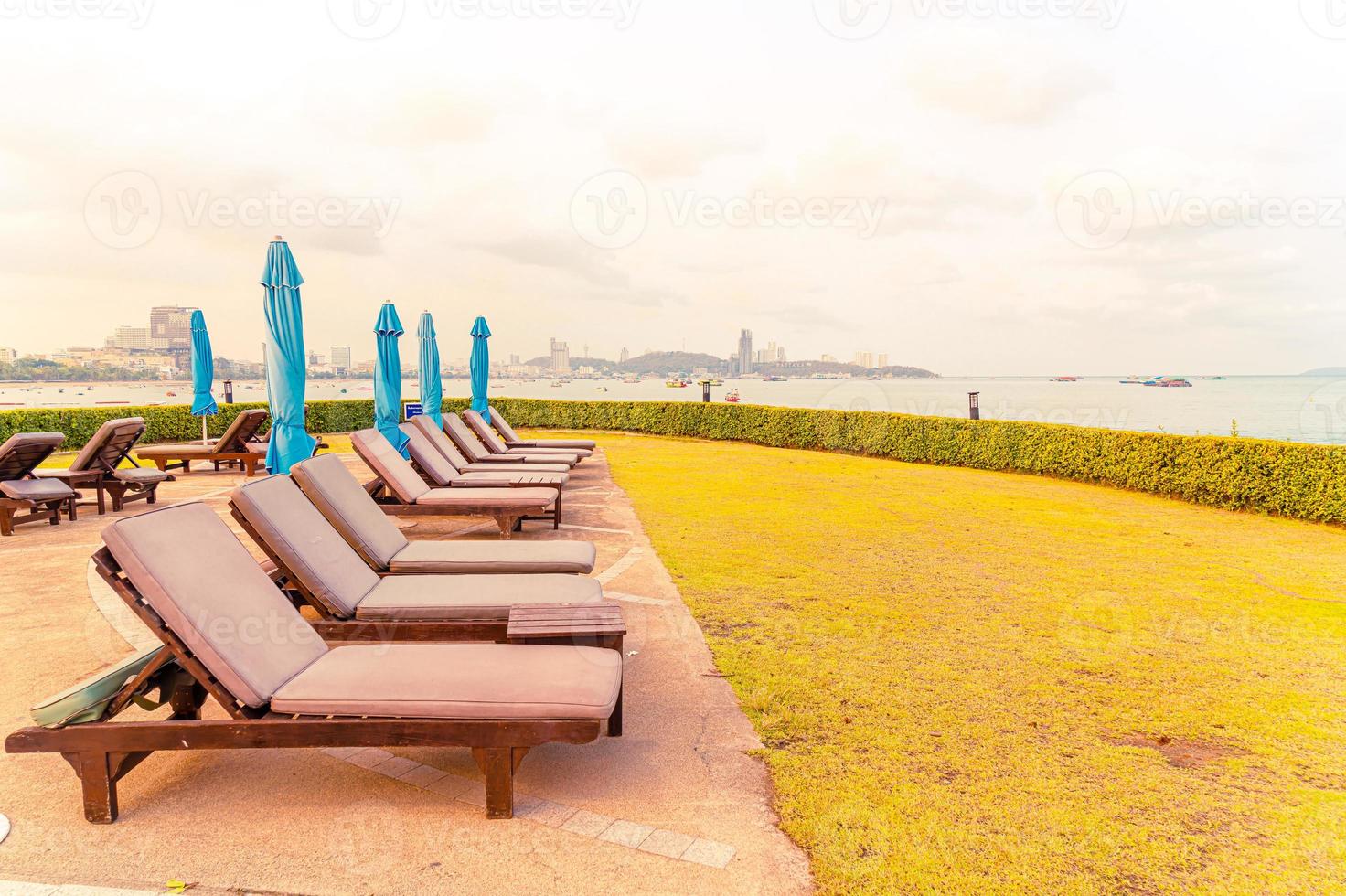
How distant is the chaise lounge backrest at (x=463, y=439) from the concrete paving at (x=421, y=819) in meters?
7.41

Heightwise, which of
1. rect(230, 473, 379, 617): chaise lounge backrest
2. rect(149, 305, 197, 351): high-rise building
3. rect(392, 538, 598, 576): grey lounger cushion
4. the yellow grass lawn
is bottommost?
the yellow grass lawn

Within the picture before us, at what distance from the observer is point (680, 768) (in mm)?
3176

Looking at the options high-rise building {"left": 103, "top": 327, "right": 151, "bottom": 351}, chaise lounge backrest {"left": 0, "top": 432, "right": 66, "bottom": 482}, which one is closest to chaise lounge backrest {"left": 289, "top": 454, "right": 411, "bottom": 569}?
chaise lounge backrest {"left": 0, "top": 432, "right": 66, "bottom": 482}

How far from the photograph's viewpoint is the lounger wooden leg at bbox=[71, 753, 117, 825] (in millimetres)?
2678

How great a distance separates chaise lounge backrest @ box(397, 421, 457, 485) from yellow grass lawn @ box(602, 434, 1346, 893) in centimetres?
256

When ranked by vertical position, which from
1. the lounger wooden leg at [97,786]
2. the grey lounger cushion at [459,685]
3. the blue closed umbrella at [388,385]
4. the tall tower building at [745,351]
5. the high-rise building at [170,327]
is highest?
the tall tower building at [745,351]

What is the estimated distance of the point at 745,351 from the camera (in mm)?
54844

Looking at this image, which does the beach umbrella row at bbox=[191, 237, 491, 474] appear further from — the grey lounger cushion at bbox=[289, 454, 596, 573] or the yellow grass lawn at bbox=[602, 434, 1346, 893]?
the yellow grass lawn at bbox=[602, 434, 1346, 893]

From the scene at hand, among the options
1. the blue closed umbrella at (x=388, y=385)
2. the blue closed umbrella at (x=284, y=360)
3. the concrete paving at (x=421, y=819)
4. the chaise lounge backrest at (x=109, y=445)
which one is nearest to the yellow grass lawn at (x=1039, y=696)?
the concrete paving at (x=421, y=819)

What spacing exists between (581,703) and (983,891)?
1.50 meters

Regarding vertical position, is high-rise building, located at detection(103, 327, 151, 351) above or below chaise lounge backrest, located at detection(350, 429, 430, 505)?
above

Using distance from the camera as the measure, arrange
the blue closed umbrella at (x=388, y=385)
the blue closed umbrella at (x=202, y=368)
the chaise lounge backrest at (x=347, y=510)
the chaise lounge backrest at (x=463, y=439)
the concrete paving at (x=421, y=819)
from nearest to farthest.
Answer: the concrete paving at (x=421, y=819), the chaise lounge backrest at (x=347, y=510), the chaise lounge backrest at (x=463, y=439), the blue closed umbrella at (x=388, y=385), the blue closed umbrella at (x=202, y=368)

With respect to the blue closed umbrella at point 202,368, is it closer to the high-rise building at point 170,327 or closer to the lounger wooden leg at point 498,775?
the high-rise building at point 170,327

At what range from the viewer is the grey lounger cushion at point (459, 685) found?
8.87 feet
